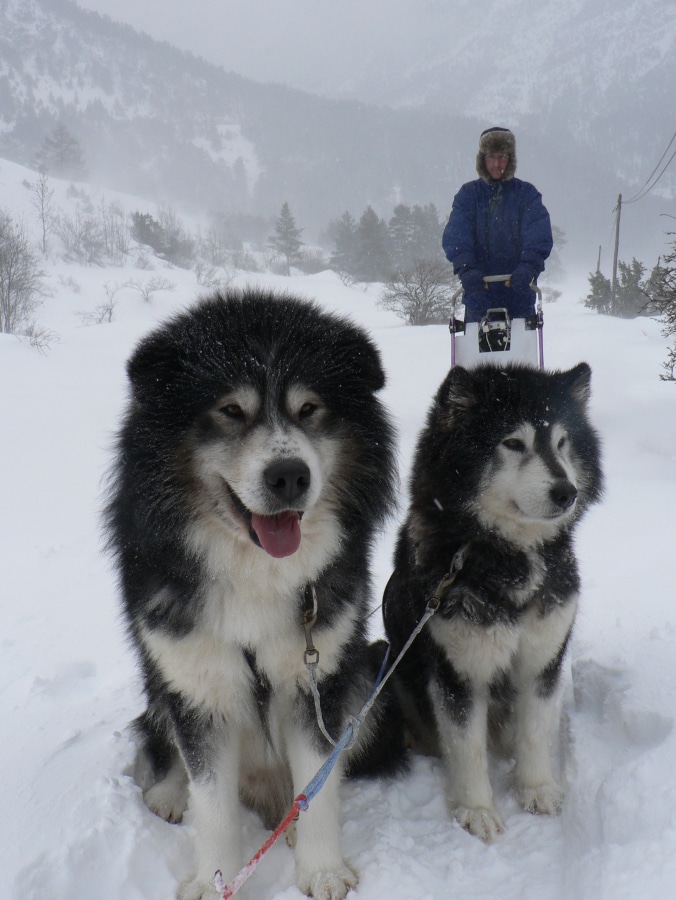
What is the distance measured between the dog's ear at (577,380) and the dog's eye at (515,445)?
418 mm

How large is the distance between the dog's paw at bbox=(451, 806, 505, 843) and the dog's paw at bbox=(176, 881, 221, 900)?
0.94 metres

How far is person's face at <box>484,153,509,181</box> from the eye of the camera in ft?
15.1

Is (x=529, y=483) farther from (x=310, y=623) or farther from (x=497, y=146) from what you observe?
(x=497, y=146)

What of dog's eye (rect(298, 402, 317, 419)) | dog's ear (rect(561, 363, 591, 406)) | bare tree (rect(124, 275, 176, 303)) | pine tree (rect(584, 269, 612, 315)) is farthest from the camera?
pine tree (rect(584, 269, 612, 315))

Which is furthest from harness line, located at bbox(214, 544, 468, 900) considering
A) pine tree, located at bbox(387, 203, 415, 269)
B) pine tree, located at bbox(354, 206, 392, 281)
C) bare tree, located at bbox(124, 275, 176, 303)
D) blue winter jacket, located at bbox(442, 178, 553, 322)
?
pine tree, located at bbox(387, 203, 415, 269)

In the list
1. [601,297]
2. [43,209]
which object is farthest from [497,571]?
[43,209]

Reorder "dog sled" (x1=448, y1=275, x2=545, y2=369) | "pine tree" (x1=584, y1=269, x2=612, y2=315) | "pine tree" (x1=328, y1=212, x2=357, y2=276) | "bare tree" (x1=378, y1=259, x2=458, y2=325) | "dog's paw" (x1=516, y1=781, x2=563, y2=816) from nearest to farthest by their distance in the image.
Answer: "dog's paw" (x1=516, y1=781, x2=563, y2=816)
"dog sled" (x1=448, y1=275, x2=545, y2=369)
"bare tree" (x1=378, y1=259, x2=458, y2=325)
"pine tree" (x1=584, y1=269, x2=612, y2=315)
"pine tree" (x1=328, y1=212, x2=357, y2=276)

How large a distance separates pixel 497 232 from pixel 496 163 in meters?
0.52

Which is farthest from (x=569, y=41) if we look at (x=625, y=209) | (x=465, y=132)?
(x=625, y=209)

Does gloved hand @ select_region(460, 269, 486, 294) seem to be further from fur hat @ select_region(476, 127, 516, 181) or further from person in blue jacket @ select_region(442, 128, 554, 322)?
fur hat @ select_region(476, 127, 516, 181)

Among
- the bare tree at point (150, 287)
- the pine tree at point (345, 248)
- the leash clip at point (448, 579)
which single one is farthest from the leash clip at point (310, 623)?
the pine tree at point (345, 248)

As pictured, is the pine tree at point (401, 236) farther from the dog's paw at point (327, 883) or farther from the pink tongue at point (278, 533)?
the dog's paw at point (327, 883)

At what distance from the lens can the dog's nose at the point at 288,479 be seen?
1684mm

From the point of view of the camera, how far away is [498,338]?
4371 millimetres
